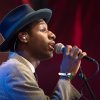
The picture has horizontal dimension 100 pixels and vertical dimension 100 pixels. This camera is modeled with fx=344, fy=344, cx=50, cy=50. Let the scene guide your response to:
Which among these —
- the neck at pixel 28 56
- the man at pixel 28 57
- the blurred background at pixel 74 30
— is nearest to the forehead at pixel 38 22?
the man at pixel 28 57

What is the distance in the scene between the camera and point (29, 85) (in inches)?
54.8

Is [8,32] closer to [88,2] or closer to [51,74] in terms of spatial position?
[51,74]

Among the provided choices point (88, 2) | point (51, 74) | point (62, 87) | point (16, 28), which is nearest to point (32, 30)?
point (16, 28)

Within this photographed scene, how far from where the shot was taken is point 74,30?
2475mm

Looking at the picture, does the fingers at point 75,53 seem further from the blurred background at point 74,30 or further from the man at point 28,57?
the blurred background at point 74,30

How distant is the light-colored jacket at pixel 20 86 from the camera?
1.38 m

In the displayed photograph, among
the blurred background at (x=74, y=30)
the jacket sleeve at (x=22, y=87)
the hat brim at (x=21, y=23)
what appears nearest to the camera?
the jacket sleeve at (x=22, y=87)

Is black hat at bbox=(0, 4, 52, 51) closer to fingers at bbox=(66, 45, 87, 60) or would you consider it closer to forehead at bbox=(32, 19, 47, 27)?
forehead at bbox=(32, 19, 47, 27)

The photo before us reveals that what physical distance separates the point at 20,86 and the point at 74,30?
3.84 ft

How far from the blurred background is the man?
0.74 meters

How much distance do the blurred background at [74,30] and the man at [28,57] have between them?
743 millimetres

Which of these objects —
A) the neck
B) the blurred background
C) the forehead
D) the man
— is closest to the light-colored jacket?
the man

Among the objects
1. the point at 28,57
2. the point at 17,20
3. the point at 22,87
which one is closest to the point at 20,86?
the point at 22,87

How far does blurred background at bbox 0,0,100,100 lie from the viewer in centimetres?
242
